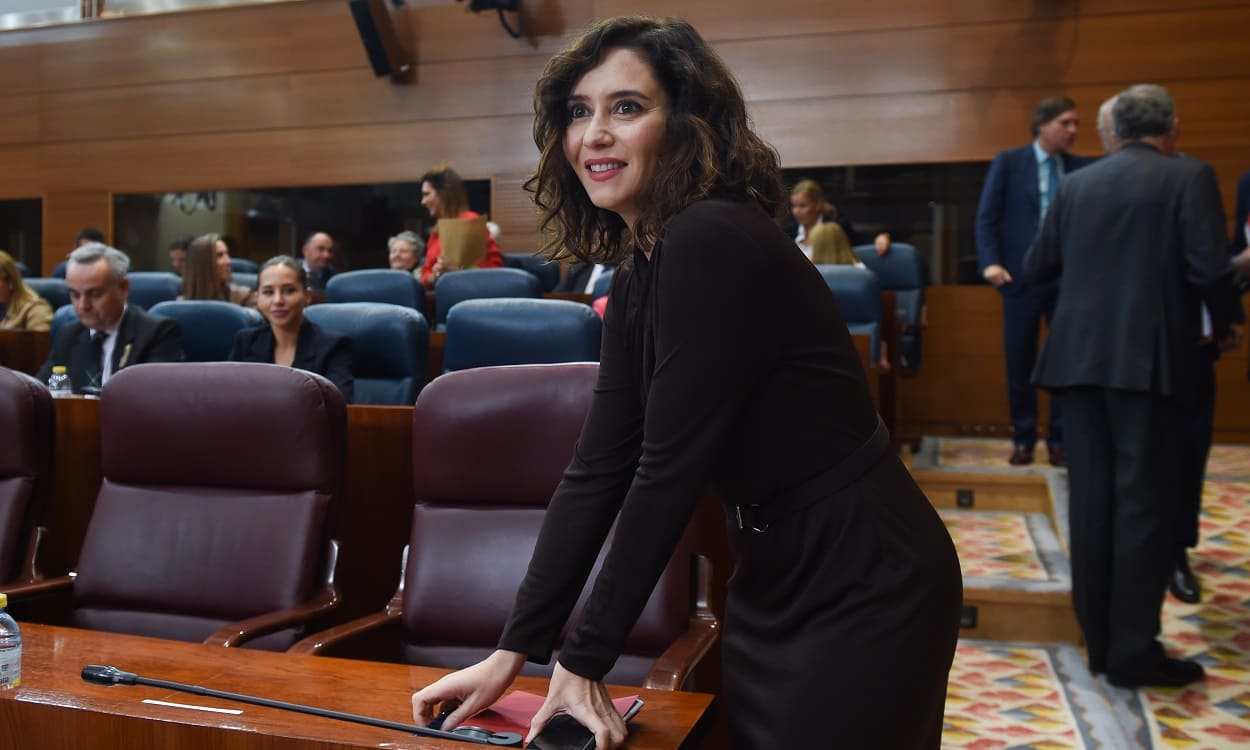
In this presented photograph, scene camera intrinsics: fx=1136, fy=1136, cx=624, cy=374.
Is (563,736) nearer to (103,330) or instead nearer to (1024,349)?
(103,330)

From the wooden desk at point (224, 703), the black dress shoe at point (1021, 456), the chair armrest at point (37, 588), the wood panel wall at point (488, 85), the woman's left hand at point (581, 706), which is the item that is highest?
the wood panel wall at point (488, 85)

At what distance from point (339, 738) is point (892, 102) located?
5.12 meters

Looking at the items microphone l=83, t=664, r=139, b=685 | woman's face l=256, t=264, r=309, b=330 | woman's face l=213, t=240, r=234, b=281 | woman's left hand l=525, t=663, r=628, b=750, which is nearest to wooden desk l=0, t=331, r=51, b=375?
woman's face l=213, t=240, r=234, b=281

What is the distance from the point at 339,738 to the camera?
928 millimetres

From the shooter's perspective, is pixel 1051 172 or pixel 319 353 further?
pixel 1051 172

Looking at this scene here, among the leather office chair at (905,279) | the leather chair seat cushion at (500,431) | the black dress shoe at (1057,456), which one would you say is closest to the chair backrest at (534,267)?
the leather office chair at (905,279)

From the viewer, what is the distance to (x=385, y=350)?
3086mm

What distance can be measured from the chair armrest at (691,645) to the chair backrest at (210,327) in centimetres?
226

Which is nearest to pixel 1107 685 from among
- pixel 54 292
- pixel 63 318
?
pixel 63 318

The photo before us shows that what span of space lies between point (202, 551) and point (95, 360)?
5.33 ft

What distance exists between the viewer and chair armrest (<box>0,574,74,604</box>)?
5.90 feet

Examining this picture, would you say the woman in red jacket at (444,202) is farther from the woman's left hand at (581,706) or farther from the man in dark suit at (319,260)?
the woman's left hand at (581,706)

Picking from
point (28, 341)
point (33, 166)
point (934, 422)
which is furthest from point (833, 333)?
point (33, 166)

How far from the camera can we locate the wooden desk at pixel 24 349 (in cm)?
352
